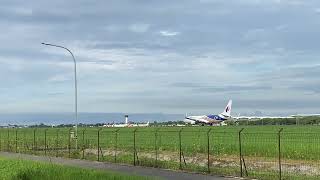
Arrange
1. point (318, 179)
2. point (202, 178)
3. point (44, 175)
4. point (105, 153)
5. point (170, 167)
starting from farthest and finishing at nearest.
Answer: point (105, 153), point (170, 167), point (202, 178), point (318, 179), point (44, 175)

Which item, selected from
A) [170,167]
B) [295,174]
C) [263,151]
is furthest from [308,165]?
[263,151]

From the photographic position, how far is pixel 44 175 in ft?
62.9

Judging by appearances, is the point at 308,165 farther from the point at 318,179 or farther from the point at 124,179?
the point at 124,179

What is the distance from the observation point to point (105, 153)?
38094 mm

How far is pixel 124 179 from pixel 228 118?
143 meters

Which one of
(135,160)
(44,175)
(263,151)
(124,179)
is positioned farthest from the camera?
(263,151)

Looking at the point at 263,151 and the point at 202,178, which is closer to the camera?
the point at 202,178

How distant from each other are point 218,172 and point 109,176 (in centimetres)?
702

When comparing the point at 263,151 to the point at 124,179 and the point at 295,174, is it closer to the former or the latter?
the point at 295,174

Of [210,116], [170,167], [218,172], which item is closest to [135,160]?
[170,167]

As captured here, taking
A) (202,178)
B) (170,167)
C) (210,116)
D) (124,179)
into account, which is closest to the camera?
Answer: (124,179)

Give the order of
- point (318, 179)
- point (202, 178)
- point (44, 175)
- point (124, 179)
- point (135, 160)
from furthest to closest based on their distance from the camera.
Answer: point (135, 160), point (202, 178), point (318, 179), point (44, 175), point (124, 179)

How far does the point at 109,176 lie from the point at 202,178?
5087mm

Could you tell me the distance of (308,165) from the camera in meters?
25.0
